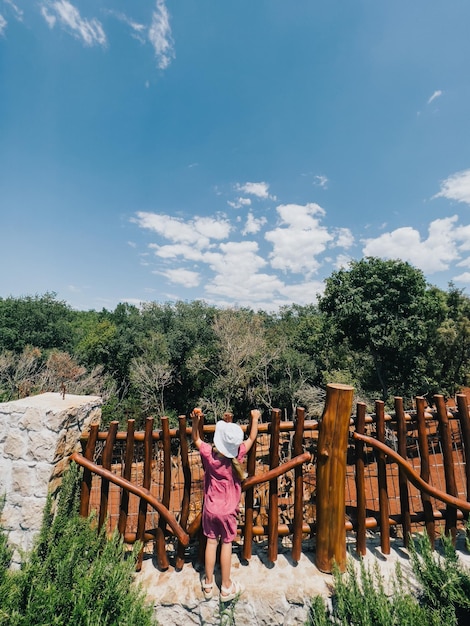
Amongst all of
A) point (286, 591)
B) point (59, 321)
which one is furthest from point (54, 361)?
point (286, 591)

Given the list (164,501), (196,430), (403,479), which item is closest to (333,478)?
(403,479)

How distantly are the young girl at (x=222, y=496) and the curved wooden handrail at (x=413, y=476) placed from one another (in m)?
1.03

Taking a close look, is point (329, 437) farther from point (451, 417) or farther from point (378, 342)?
point (378, 342)

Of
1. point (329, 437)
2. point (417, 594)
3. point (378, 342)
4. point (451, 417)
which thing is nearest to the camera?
point (417, 594)

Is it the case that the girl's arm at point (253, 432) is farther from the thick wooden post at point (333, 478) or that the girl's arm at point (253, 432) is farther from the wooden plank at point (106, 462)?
the wooden plank at point (106, 462)

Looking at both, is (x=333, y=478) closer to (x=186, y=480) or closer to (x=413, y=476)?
(x=413, y=476)

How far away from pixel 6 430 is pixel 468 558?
3933 millimetres

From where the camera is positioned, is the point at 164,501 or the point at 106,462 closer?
the point at 106,462

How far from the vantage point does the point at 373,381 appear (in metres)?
18.3

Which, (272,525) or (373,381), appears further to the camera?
(373,381)

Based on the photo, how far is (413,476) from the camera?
2.36 meters

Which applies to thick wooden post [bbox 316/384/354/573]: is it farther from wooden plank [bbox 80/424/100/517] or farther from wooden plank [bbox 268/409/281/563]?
wooden plank [bbox 80/424/100/517]

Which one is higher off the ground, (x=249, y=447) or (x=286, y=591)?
(x=249, y=447)

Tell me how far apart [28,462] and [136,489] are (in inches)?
33.3
